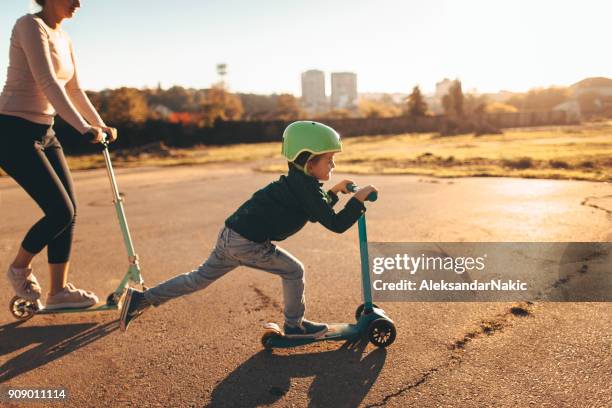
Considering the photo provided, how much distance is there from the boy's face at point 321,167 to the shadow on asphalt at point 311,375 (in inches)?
39.1

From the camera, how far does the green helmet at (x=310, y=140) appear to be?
2.46 metres

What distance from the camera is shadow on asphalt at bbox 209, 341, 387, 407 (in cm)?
215

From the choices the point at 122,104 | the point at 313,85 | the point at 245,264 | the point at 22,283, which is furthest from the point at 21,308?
the point at 313,85

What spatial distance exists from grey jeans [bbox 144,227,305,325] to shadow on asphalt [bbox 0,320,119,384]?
20.7 inches

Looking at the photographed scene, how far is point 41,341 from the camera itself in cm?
287

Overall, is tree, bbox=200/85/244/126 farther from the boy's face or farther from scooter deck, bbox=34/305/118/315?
the boy's face

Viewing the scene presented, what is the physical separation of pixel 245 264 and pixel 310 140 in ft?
2.63

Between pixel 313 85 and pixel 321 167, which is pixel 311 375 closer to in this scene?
pixel 321 167

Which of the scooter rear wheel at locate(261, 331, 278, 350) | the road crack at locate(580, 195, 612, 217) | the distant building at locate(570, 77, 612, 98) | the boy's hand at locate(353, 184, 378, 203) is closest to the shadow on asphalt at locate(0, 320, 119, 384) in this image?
the scooter rear wheel at locate(261, 331, 278, 350)

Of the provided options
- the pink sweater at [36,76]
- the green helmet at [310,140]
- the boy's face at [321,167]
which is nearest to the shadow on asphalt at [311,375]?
the boy's face at [321,167]

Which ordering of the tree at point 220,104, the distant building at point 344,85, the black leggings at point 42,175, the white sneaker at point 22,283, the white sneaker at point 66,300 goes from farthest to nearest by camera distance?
the distant building at point 344,85 → the tree at point 220,104 → the white sneaker at point 66,300 → the white sneaker at point 22,283 → the black leggings at point 42,175

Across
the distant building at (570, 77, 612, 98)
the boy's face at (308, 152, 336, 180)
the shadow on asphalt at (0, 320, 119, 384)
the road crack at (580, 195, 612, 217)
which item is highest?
the distant building at (570, 77, 612, 98)

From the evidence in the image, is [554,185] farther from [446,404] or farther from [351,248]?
[446,404]

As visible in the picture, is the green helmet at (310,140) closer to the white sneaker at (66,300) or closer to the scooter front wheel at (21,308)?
the white sneaker at (66,300)
